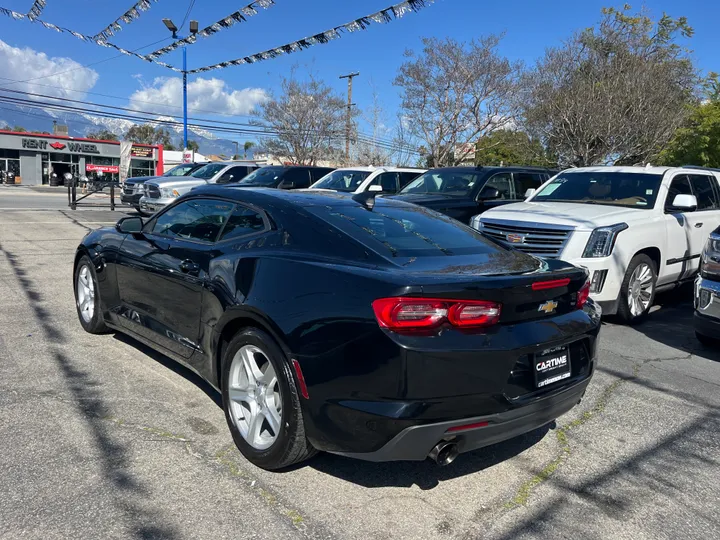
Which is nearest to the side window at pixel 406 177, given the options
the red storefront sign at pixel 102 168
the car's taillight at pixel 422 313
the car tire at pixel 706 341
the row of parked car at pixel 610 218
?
the row of parked car at pixel 610 218

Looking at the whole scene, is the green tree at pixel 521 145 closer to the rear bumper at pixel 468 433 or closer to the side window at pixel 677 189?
the side window at pixel 677 189

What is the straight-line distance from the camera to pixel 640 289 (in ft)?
23.0

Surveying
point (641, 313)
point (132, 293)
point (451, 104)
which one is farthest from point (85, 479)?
point (451, 104)

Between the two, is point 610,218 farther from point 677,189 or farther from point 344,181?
point 344,181

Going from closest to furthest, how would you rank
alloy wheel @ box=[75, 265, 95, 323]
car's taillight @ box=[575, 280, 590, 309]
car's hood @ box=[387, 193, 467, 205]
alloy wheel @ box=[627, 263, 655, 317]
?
1. car's taillight @ box=[575, 280, 590, 309]
2. alloy wheel @ box=[75, 265, 95, 323]
3. alloy wheel @ box=[627, 263, 655, 317]
4. car's hood @ box=[387, 193, 467, 205]

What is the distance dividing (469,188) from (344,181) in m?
3.77

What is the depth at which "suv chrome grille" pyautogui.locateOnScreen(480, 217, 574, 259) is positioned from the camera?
6.54 m

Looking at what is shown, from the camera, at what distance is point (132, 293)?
475cm

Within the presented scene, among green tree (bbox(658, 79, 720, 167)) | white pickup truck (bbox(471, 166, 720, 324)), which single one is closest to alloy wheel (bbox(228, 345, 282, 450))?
white pickup truck (bbox(471, 166, 720, 324))

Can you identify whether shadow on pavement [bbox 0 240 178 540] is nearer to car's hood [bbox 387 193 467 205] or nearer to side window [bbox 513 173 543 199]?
car's hood [bbox 387 193 467 205]

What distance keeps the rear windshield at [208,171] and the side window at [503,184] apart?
1037 cm

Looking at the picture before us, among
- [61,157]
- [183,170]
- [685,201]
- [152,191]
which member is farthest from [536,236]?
[61,157]

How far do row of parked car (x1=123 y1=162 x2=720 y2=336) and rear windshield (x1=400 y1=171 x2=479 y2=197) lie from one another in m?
0.02

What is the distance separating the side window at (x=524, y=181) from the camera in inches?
432
